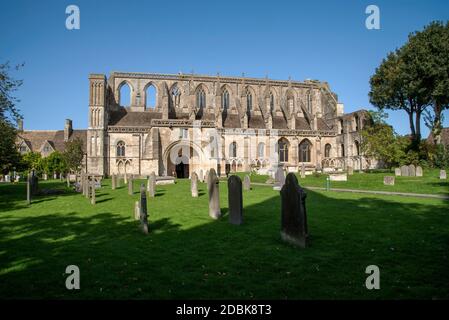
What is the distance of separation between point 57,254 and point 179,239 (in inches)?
104

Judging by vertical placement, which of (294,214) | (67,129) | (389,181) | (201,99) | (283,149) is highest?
(201,99)

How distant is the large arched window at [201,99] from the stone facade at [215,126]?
15 centimetres

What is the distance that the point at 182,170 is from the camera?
40375 millimetres

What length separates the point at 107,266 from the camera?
233 inches

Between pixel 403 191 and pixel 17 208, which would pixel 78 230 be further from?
pixel 403 191

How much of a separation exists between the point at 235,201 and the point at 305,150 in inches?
1507

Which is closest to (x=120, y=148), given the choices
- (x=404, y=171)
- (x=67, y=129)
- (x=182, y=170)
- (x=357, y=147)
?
(x=182, y=170)

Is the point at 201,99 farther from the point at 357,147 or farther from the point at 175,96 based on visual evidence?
the point at 357,147

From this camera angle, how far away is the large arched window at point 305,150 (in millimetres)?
45875

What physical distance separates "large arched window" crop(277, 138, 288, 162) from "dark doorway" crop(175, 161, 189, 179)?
43.6 feet

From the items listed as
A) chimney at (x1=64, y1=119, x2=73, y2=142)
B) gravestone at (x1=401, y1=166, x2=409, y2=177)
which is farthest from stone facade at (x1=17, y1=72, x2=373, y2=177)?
chimney at (x1=64, y1=119, x2=73, y2=142)

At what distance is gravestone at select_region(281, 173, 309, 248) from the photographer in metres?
7.09
